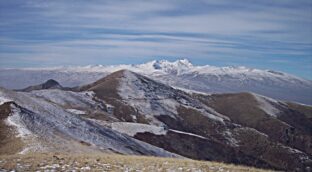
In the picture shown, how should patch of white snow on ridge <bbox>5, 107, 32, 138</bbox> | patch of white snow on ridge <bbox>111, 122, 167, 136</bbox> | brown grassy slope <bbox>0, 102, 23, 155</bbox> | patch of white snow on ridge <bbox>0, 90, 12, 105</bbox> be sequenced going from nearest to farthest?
1. brown grassy slope <bbox>0, 102, 23, 155</bbox>
2. patch of white snow on ridge <bbox>5, 107, 32, 138</bbox>
3. patch of white snow on ridge <bbox>0, 90, 12, 105</bbox>
4. patch of white snow on ridge <bbox>111, 122, 167, 136</bbox>

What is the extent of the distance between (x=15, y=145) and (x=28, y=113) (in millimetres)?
19790

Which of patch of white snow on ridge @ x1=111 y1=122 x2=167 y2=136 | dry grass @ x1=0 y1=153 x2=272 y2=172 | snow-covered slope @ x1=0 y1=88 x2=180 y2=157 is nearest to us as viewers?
dry grass @ x1=0 y1=153 x2=272 y2=172

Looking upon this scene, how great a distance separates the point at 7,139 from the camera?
186 feet

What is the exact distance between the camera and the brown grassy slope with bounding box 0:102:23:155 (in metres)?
51.2

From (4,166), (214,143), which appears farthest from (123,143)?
(214,143)

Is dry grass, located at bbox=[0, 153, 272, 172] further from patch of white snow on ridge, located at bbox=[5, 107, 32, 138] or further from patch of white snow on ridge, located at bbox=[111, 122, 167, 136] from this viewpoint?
patch of white snow on ridge, located at bbox=[111, 122, 167, 136]

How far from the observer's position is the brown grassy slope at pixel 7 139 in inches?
2015

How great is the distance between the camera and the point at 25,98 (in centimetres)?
9144

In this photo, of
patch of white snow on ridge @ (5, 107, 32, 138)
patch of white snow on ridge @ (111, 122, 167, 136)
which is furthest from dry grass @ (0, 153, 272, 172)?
patch of white snow on ridge @ (111, 122, 167, 136)

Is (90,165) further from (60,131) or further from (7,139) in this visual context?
(60,131)

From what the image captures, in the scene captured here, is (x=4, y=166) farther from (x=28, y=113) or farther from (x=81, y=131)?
(x=81, y=131)

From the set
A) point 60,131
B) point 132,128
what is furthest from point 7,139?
point 132,128

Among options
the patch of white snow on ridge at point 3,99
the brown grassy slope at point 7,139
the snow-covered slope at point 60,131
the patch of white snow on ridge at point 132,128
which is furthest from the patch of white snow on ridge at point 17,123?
the patch of white snow on ridge at point 132,128

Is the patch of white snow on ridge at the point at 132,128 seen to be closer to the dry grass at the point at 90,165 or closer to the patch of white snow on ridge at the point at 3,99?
the patch of white snow on ridge at the point at 3,99
